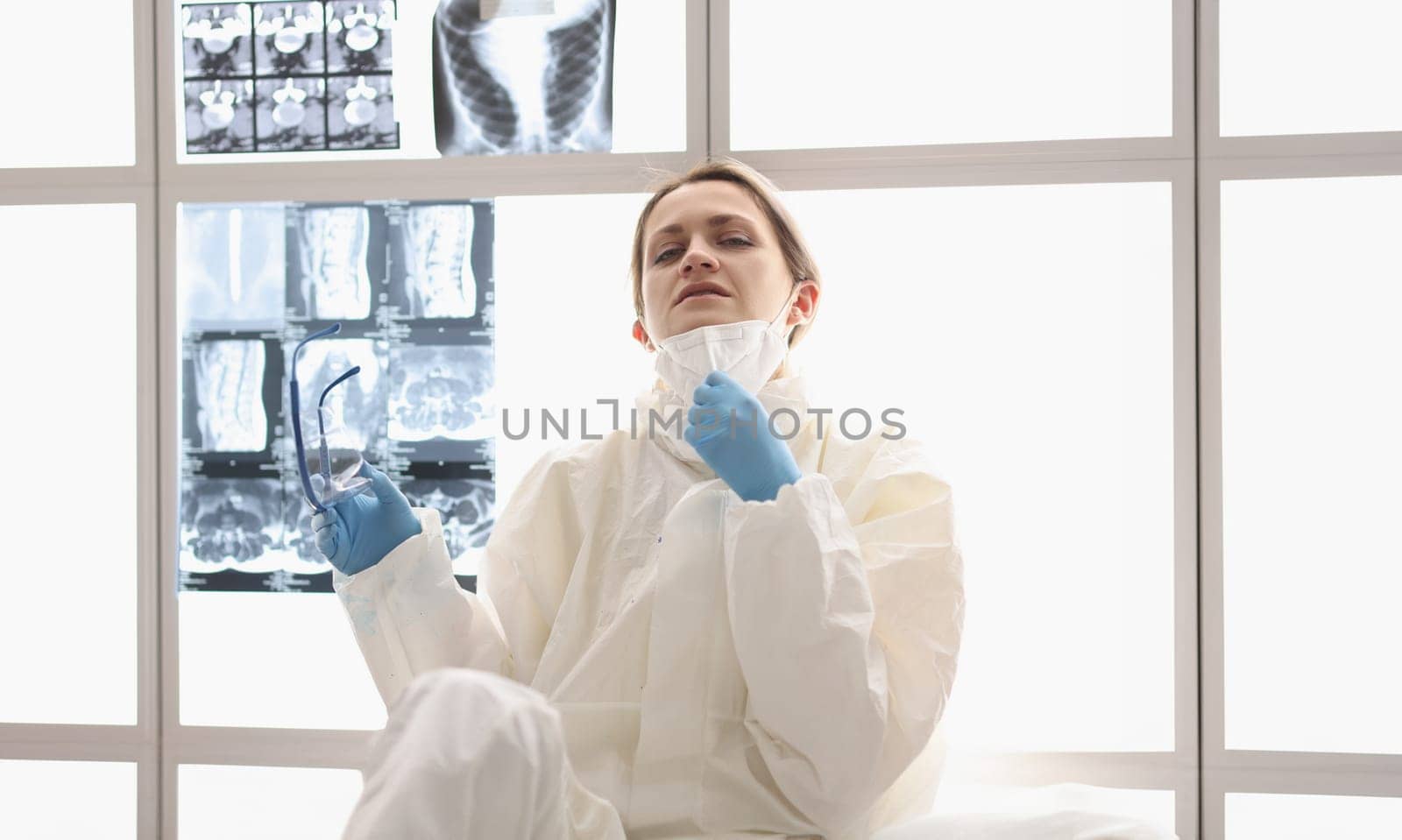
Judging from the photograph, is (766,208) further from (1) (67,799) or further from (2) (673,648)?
(1) (67,799)

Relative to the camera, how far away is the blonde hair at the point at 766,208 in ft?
5.49

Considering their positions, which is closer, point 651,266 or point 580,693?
point 580,693

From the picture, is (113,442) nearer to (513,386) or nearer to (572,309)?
(513,386)

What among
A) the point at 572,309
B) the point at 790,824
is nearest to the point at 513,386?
the point at 572,309

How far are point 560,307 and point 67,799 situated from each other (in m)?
1.41

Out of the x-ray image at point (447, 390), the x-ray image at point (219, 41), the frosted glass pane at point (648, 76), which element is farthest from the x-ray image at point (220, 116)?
the x-ray image at point (447, 390)

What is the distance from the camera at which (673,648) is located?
1.41 metres

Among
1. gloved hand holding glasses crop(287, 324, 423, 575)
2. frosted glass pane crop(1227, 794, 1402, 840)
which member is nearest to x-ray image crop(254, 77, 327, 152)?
gloved hand holding glasses crop(287, 324, 423, 575)

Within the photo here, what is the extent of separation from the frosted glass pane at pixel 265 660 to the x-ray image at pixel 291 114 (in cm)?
87

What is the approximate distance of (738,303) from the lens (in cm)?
158

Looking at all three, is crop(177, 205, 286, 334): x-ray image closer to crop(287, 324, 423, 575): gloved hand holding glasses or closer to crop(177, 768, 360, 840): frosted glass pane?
crop(287, 324, 423, 575): gloved hand holding glasses

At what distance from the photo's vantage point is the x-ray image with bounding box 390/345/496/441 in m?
1.95

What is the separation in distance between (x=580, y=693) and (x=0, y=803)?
1462 mm

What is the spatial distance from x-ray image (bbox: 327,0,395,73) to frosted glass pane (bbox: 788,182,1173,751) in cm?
83
